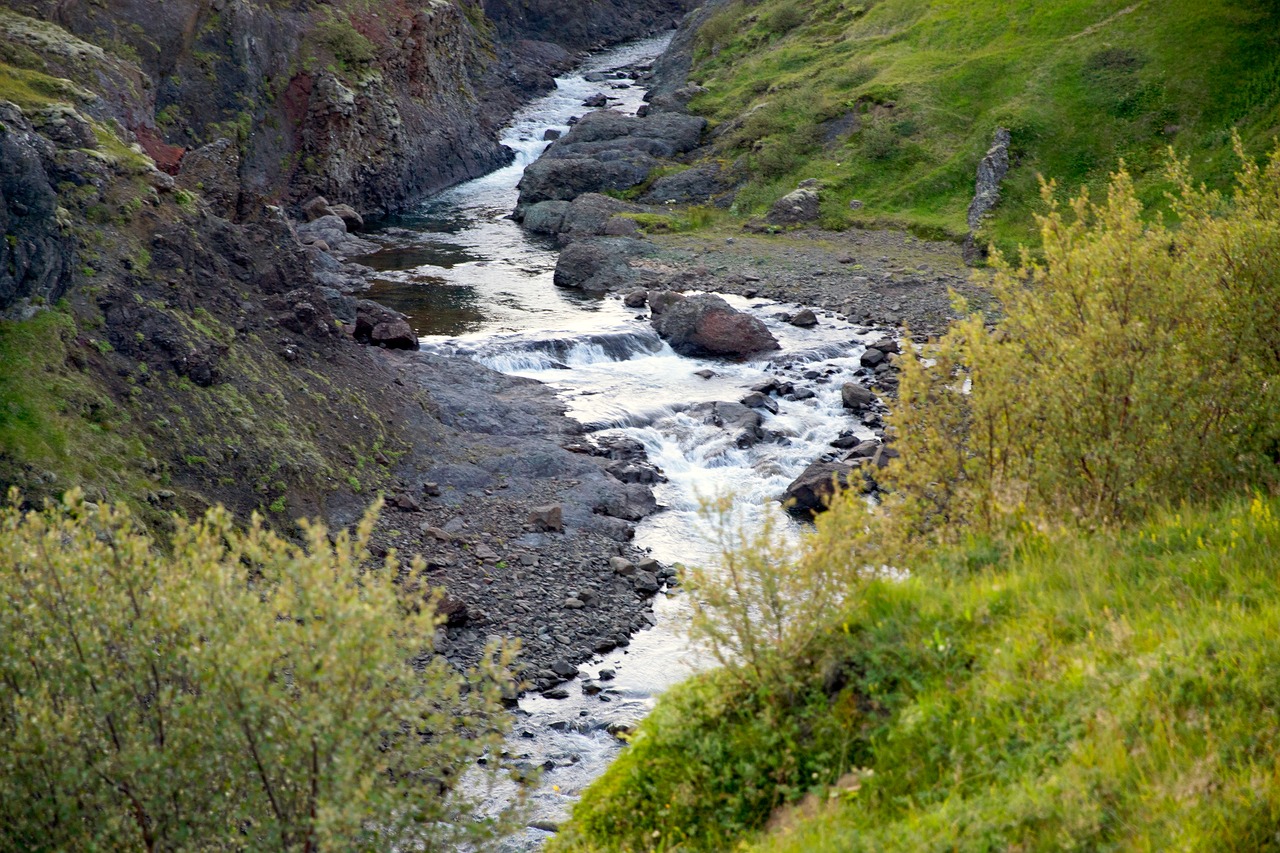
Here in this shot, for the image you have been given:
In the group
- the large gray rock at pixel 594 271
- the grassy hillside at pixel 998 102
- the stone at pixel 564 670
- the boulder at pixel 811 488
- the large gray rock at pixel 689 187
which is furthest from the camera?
the large gray rock at pixel 689 187

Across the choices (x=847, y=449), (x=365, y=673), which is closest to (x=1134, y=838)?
(x=365, y=673)

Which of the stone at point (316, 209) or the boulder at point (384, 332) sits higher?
the stone at point (316, 209)

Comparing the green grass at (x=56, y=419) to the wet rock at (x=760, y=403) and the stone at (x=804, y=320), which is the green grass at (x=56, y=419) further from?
the stone at (x=804, y=320)

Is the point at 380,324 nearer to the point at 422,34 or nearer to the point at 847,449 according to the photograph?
the point at 847,449

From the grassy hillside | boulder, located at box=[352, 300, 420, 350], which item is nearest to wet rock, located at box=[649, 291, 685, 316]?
boulder, located at box=[352, 300, 420, 350]

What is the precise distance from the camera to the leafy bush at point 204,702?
342 inches

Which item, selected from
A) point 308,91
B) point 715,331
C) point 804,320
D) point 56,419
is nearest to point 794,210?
point 804,320

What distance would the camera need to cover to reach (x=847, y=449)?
100 ft

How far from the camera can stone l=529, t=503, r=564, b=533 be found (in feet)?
81.0

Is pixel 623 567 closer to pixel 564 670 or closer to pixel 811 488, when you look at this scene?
pixel 564 670

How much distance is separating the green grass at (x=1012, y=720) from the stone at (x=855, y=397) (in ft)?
71.5

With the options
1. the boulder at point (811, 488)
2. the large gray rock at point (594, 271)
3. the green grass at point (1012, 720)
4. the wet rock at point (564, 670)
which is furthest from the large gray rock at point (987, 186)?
the green grass at point (1012, 720)

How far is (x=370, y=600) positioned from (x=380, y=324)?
27.6 metres

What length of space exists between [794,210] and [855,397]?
2807 centimetres
